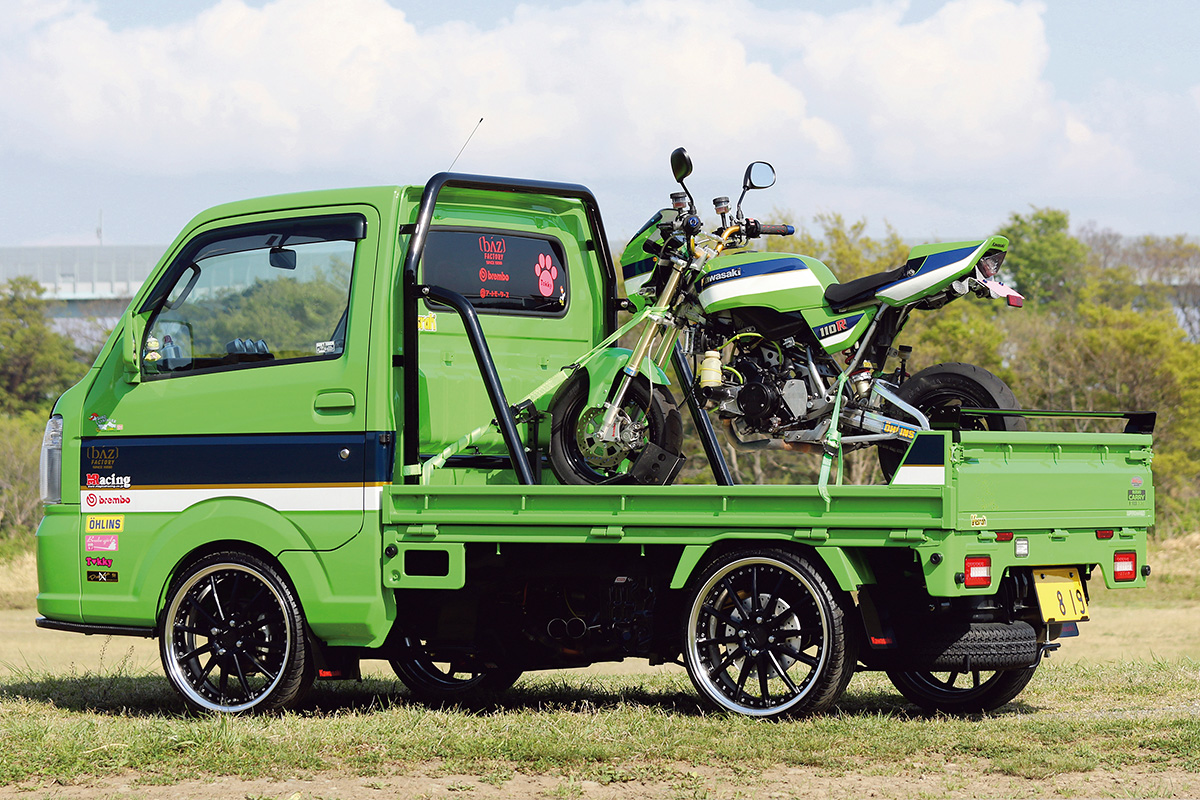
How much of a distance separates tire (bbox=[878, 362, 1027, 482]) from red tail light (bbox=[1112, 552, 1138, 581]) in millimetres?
750

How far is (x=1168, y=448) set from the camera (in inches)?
1207

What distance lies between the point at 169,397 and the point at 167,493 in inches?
19.6

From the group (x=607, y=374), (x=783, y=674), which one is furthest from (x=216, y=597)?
(x=783, y=674)

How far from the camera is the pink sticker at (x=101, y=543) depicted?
7.72m

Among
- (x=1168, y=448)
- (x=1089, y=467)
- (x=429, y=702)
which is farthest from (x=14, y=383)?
(x=1089, y=467)

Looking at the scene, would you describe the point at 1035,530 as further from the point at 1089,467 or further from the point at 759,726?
the point at 759,726

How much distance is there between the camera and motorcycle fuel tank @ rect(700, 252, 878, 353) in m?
7.24

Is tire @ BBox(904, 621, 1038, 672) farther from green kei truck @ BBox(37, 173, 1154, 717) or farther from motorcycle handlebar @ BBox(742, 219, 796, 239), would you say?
motorcycle handlebar @ BBox(742, 219, 796, 239)

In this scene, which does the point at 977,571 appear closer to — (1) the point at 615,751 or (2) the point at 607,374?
(1) the point at 615,751

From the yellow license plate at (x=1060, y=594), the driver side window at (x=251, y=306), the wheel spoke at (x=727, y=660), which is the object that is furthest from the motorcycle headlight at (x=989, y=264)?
the driver side window at (x=251, y=306)

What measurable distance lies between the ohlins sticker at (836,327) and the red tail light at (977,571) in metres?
1.44

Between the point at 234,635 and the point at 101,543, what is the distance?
95cm

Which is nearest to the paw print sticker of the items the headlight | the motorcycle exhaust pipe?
the motorcycle exhaust pipe

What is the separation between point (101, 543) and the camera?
7750 millimetres
